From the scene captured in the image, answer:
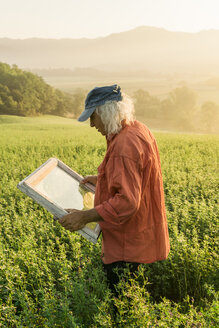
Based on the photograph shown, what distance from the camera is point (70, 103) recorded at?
68312 millimetres

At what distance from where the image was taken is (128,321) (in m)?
2.11

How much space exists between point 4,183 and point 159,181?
5091mm

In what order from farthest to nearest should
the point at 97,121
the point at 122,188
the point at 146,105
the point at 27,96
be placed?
1. the point at 146,105
2. the point at 27,96
3. the point at 97,121
4. the point at 122,188

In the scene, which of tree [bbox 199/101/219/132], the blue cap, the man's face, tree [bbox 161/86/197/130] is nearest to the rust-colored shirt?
the man's face

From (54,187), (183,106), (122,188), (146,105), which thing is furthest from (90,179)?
(146,105)

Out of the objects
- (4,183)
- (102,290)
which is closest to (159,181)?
(102,290)

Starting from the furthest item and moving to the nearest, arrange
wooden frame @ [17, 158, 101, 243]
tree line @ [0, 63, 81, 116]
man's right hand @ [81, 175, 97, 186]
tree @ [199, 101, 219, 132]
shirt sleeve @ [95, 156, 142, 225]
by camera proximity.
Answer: tree @ [199, 101, 219, 132] → tree line @ [0, 63, 81, 116] → man's right hand @ [81, 175, 97, 186] → wooden frame @ [17, 158, 101, 243] → shirt sleeve @ [95, 156, 142, 225]

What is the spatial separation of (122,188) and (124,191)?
0.08ft

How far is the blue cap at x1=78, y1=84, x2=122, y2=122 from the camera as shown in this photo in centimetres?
221

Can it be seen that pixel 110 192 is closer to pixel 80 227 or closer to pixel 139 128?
pixel 80 227

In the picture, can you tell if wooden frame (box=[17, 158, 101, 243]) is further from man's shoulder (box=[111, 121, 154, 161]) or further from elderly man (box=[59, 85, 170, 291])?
man's shoulder (box=[111, 121, 154, 161])

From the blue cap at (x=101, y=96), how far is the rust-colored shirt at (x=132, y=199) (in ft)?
0.80

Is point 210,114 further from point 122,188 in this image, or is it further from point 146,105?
point 122,188

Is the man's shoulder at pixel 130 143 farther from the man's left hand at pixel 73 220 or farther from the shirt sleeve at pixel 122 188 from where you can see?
the man's left hand at pixel 73 220
